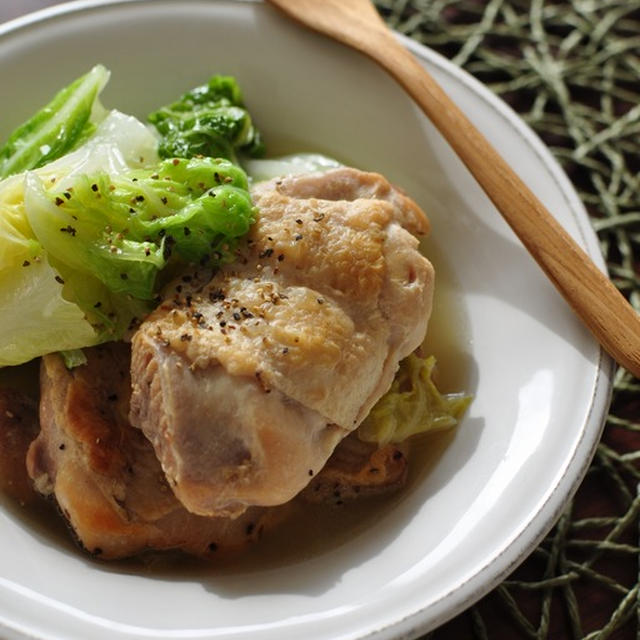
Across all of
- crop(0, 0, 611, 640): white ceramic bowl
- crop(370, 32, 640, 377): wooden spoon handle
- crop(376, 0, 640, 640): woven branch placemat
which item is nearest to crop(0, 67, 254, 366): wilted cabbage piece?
crop(0, 0, 611, 640): white ceramic bowl

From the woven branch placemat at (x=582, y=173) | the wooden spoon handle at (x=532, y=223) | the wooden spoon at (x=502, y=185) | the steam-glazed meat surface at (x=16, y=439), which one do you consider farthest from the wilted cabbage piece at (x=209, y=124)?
the woven branch placemat at (x=582, y=173)

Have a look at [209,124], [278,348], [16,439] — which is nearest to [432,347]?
[278,348]

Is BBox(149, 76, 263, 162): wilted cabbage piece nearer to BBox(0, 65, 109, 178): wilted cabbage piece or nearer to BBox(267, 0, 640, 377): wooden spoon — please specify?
BBox(0, 65, 109, 178): wilted cabbage piece

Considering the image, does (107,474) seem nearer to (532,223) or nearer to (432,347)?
(432,347)

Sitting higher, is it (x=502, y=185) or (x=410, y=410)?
(x=502, y=185)

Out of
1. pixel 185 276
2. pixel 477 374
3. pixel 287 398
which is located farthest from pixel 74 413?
pixel 477 374

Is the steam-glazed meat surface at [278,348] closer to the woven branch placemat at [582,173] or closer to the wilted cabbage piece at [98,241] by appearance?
the wilted cabbage piece at [98,241]

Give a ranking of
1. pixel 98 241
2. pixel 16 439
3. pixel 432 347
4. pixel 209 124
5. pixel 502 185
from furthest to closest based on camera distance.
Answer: pixel 209 124
pixel 432 347
pixel 502 185
pixel 16 439
pixel 98 241

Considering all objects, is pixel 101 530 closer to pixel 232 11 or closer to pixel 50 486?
pixel 50 486
